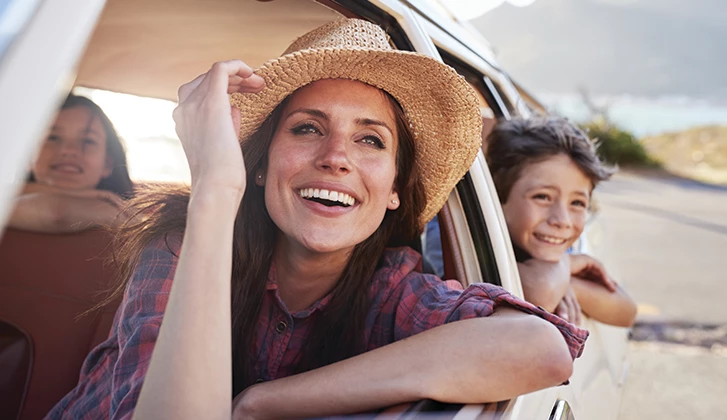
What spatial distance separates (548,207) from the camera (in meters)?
2.30

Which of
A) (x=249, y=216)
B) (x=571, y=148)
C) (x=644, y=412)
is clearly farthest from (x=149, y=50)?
(x=644, y=412)

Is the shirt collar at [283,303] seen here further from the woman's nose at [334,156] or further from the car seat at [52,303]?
the car seat at [52,303]

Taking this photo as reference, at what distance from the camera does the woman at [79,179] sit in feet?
7.35

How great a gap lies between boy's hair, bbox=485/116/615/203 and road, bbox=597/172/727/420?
3.88ft

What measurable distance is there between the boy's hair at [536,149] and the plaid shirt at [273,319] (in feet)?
2.41

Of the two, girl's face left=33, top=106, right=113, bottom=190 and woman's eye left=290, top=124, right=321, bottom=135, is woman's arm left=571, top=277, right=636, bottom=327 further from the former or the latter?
girl's face left=33, top=106, right=113, bottom=190

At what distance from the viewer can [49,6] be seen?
0.79 metres

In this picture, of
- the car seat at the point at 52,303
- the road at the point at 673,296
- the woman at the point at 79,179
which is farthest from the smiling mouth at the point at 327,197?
the road at the point at 673,296

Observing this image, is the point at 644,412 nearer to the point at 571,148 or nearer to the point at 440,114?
the point at 571,148

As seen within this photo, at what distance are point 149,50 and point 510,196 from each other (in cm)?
142

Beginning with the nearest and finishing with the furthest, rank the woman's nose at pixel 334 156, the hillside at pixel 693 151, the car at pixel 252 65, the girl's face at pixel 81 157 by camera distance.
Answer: the woman's nose at pixel 334 156 < the car at pixel 252 65 < the girl's face at pixel 81 157 < the hillside at pixel 693 151

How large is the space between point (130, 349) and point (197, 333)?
0.96 feet

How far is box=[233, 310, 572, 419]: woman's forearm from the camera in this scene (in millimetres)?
1231

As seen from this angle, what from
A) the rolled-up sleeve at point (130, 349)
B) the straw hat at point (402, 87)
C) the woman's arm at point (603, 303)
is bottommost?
the rolled-up sleeve at point (130, 349)
